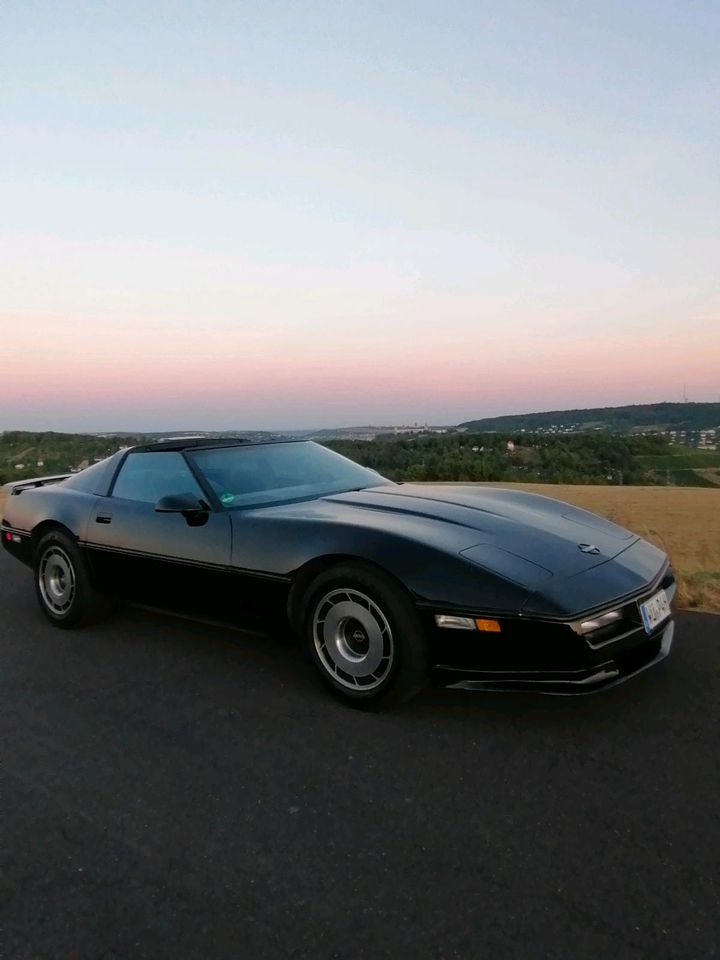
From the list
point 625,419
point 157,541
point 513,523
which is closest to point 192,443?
point 157,541

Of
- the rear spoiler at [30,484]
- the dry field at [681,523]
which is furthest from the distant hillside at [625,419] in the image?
the rear spoiler at [30,484]

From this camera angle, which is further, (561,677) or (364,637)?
(364,637)

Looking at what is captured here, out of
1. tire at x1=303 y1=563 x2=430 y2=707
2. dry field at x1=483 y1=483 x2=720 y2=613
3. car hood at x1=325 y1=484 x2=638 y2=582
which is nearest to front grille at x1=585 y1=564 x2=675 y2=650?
car hood at x1=325 y1=484 x2=638 y2=582

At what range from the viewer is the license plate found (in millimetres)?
2990

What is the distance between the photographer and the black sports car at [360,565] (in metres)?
2.81

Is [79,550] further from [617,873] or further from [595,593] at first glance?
[617,873]

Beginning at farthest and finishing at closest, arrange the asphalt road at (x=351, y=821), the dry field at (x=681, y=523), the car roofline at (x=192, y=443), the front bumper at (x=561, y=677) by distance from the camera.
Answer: the dry field at (x=681, y=523) < the car roofline at (x=192, y=443) < the front bumper at (x=561, y=677) < the asphalt road at (x=351, y=821)

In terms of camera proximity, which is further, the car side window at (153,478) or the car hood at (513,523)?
the car side window at (153,478)

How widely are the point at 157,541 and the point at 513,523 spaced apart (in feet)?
6.68

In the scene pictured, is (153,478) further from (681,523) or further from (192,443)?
(681,523)

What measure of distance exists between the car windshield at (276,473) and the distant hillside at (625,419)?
166 feet

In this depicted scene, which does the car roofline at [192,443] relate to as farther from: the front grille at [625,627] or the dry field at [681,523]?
the dry field at [681,523]

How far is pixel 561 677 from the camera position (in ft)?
8.98

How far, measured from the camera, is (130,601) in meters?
4.23
